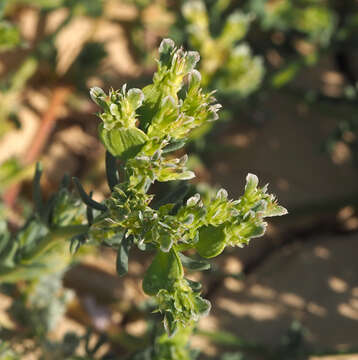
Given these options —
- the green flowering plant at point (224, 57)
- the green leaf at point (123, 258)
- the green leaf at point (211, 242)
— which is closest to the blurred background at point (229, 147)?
the green flowering plant at point (224, 57)

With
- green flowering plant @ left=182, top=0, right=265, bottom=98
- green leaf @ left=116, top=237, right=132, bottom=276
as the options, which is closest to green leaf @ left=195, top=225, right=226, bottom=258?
green leaf @ left=116, top=237, right=132, bottom=276

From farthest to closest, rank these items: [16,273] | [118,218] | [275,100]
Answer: [275,100] < [16,273] < [118,218]

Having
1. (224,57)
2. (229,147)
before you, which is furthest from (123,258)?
(229,147)

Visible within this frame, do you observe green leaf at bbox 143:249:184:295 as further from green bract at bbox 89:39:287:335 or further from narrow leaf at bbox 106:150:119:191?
narrow leaf at bbox 106:150:119:191

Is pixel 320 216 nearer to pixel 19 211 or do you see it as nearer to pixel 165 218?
→ pixel 19 211

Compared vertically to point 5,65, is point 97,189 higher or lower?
lower

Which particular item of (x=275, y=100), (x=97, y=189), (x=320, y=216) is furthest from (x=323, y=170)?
(x=97, y=189)

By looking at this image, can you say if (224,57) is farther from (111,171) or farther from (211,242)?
(211,242)

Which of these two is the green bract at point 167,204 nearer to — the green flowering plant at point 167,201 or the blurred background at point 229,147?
the green flowering plant at point 167,201
